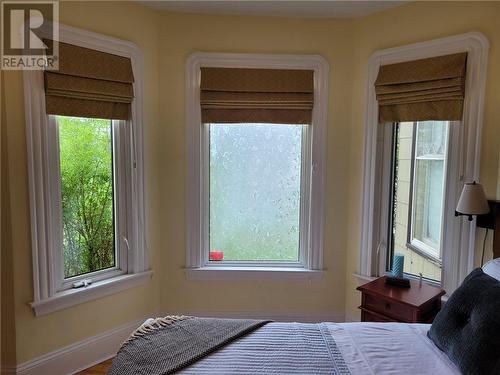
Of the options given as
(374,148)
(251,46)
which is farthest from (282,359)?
(251,46)

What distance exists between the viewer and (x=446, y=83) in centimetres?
224

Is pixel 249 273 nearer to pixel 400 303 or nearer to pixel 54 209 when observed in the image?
pixel 400 303

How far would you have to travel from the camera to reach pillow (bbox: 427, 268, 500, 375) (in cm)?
123

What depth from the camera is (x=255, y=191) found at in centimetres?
289

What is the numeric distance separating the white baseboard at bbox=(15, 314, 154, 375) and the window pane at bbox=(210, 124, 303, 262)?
898 mm

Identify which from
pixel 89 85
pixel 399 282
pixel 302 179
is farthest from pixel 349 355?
pixel 89 85

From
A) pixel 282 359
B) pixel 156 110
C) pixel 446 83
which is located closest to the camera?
pixel 282 359

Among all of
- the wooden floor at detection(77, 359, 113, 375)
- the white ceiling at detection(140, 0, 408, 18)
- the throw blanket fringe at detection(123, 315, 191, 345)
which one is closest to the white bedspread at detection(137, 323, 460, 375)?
the throw blanket fringe at detection(123, 315, 191, 345)

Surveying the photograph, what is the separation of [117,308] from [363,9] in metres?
2.76

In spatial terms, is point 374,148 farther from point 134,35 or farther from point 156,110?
point 134,35

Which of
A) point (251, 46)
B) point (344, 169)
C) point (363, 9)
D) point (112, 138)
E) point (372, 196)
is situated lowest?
point (372, 196)

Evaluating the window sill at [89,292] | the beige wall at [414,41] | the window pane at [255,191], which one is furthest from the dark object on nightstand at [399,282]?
the window sill at [89,292]

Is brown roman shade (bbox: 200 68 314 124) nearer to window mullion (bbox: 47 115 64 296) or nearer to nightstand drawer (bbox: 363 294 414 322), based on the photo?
window mullion (bbox: 47 115 64 296)

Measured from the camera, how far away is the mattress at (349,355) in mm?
1323
